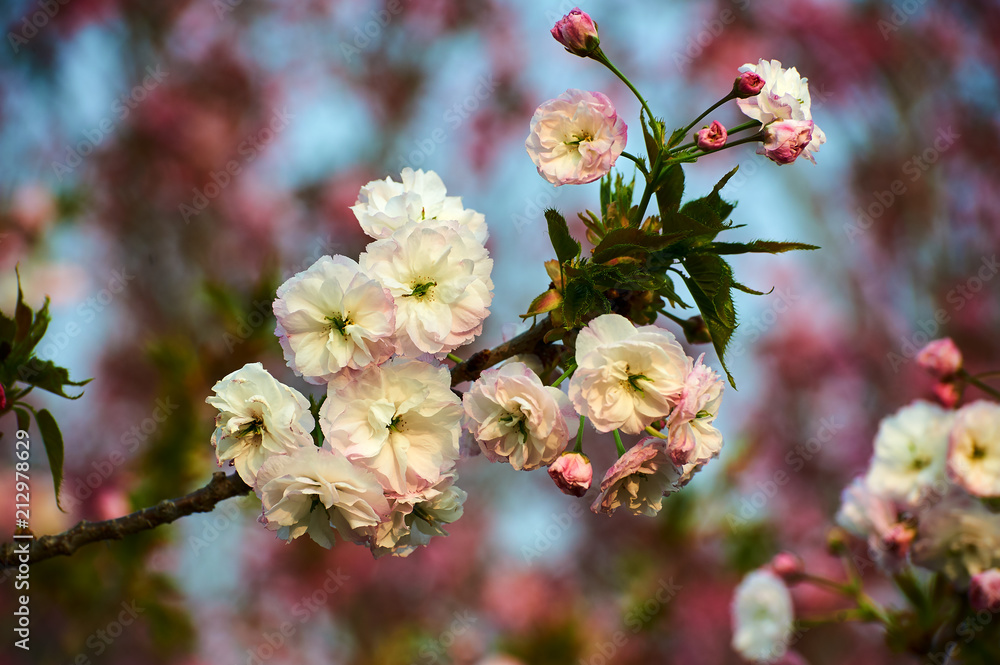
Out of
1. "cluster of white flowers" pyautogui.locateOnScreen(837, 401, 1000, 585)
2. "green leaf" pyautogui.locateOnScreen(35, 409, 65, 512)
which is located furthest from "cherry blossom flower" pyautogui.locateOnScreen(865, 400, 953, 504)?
"green leaf" pyautogui.locateOnScreen(35, 409, 65, 512)

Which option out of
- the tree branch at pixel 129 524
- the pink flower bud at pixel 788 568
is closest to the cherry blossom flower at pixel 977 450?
the pink flower bud at pixel 788 568

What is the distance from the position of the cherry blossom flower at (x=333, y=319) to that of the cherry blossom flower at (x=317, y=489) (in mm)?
102

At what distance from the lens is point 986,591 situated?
1608 millimetres

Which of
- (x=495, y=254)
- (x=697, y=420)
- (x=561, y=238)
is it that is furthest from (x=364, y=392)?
(x=495, y=254)

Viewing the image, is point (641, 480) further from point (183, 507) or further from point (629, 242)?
point (183, 507)

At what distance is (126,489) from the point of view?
261 cm

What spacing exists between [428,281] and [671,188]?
0.34m

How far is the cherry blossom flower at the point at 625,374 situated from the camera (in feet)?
2.88

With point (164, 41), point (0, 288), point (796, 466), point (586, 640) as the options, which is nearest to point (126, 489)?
point (0, 288)

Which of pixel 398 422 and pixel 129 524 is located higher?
pixel 398 422

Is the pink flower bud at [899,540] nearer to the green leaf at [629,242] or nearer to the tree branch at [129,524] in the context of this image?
the green leaf at [629,242]

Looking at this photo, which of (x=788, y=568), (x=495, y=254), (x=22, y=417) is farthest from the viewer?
(x=495, y=254)

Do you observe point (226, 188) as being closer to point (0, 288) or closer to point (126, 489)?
point (0, 288)

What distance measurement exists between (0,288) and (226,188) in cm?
188
